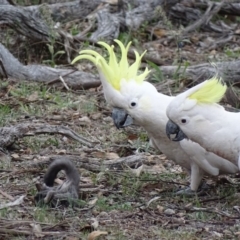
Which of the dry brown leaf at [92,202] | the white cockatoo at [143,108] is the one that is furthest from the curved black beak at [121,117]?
the dry brown leaf at [92,202]

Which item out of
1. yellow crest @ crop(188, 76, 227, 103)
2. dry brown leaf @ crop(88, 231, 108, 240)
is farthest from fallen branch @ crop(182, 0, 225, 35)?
dry brown leaf @ crop(88, 231, 108, 240)

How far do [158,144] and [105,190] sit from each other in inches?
14.4

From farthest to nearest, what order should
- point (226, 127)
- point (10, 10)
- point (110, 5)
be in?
1. point (110, 5)
2. point (10, 10)
3. point (226, 127)

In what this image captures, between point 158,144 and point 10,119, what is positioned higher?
point 158,144

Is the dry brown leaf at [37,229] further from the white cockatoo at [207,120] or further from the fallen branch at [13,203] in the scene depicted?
the white cockatoo at [207,120]

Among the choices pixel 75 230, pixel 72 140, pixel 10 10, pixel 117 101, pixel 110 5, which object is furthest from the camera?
pixel 110 5

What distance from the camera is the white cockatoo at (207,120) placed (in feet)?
11.8

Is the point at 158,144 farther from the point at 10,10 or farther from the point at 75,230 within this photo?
the point at 10,10

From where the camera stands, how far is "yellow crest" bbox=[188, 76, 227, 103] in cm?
359

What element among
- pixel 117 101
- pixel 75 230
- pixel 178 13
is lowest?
pixel 178 13

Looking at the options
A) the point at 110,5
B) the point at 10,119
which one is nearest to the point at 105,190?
the point at 10,119

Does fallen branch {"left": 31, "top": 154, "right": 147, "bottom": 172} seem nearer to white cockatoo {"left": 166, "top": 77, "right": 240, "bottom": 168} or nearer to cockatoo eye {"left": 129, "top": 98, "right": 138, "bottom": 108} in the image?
cockatoo eye {"left": 129, "top": 98, "right": 138, "bottom": 108}

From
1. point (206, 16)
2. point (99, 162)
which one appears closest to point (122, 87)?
point (99, 162)

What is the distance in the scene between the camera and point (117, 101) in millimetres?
3865
